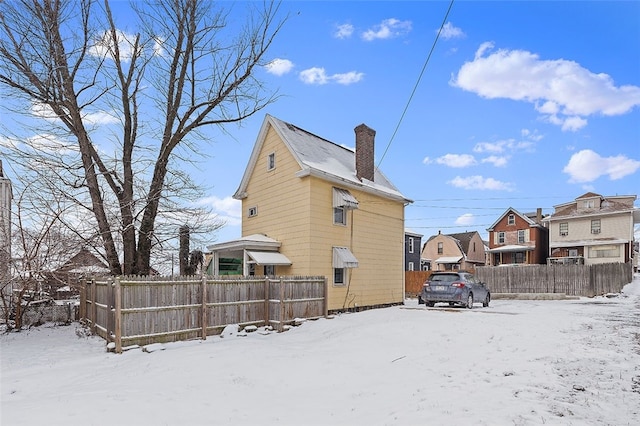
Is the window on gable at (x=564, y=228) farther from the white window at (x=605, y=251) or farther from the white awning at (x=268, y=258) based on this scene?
the white awning at (x=268, y=258)

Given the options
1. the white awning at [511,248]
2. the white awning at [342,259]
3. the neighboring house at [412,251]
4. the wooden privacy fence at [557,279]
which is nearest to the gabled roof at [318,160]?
the white awning at [342,259]

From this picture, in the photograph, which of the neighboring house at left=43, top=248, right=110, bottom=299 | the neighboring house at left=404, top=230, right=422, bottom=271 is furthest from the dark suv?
the neighboring house at left=404, top=230, right=422, bottom=271

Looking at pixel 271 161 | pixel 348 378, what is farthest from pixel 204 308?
pixel 271 161

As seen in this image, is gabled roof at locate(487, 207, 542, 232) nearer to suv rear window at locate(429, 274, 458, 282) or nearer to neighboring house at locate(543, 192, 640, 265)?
neighboring house at locate(543, 192, 640, 265)

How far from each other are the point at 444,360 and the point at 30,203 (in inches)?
518

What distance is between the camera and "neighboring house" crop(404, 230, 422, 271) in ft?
130

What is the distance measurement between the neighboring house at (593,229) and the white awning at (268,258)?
3269cm

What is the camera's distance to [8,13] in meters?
12.6

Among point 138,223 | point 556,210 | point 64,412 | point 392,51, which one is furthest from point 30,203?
point 556,210

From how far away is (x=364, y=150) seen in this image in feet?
61.6

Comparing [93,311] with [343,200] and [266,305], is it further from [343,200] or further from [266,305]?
[343,200]

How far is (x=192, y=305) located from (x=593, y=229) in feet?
130

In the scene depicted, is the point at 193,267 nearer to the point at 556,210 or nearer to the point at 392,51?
the point at 392,51

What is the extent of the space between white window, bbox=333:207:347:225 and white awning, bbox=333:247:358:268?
46.9 inches
